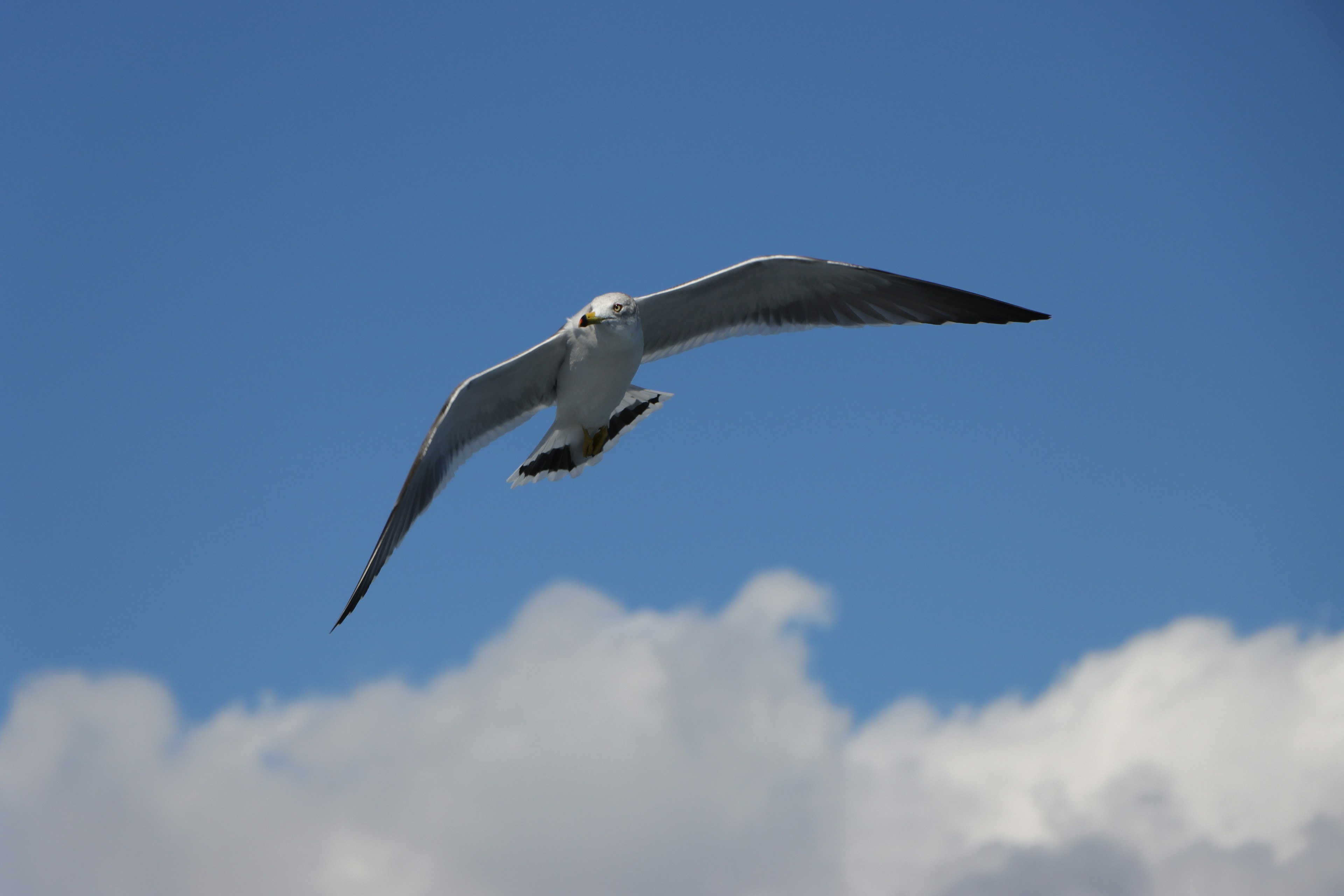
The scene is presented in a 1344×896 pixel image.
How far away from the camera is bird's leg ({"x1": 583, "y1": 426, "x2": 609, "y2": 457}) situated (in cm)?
1086

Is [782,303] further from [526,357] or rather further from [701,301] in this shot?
[526,357]

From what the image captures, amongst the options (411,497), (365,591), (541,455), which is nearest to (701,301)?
(541,455)

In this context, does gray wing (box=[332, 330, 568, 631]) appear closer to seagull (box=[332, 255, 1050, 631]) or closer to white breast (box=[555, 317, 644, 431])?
seagull (box=[332, 255, 1050, 631])

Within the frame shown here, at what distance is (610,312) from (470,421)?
229 centimetres

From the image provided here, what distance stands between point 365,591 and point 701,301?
482cm

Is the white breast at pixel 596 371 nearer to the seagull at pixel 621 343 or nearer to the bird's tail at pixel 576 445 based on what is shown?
the seagull at pixel 621 343

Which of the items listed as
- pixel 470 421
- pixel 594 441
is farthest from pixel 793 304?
pixel 470 421

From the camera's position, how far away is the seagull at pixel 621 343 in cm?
924

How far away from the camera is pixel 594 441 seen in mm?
10891

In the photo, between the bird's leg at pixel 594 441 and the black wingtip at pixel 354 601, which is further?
the bird's leg at pixel 594 441

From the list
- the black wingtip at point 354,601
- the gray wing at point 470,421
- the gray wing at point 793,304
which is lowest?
the black wingtip at point 354,601

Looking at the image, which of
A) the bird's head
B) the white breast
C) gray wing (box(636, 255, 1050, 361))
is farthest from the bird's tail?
the bird's head

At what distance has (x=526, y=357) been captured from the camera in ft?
31.4

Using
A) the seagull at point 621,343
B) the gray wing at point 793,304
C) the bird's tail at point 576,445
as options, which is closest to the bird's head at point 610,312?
the seagull at point 621,343
